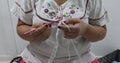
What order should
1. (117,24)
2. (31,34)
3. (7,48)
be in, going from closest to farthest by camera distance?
(31,34) → (117,24) → (7,48)

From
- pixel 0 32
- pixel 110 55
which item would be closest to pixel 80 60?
pixel 110 55

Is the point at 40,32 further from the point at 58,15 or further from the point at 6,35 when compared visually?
the point at 6,35

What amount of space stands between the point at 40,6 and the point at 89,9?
162 millimetres

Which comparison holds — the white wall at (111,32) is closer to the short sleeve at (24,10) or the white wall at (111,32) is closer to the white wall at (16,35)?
the white wall at (16,35)

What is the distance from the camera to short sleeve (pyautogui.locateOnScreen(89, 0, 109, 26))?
0.71 meters

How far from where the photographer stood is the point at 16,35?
5.17 feet

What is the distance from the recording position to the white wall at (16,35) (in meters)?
1.46

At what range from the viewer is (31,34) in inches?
26.0

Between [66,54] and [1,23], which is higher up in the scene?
[66,54]

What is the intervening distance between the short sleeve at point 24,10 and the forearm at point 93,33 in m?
0.19

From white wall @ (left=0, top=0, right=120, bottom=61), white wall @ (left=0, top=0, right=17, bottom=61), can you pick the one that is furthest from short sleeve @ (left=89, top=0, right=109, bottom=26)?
white wall @ (left=0, top=0, right=17, bottom=61)

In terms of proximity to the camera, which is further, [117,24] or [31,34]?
[117,24]

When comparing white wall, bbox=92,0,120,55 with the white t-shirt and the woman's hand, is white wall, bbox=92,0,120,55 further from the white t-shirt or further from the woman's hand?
the woman's hand

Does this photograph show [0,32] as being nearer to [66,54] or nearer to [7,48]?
[7,48]
